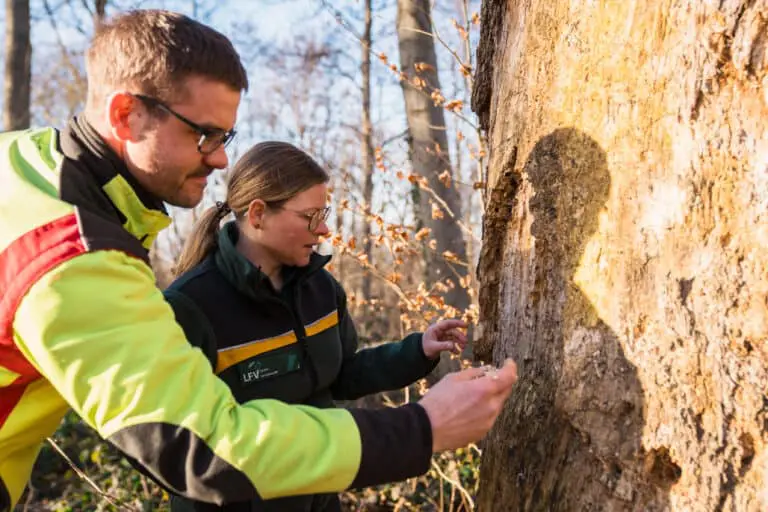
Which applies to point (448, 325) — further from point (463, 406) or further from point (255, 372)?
point (463, 406)

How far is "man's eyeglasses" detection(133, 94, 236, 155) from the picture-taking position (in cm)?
139

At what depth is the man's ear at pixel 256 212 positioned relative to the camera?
2354mm

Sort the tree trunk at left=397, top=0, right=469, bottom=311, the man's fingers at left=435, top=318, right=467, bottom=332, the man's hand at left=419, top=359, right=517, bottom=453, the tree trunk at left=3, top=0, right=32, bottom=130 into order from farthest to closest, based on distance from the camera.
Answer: the tree trunk at left=3, top=0, right=32, bottom=130, the tree trunk at left=397, top=0, right=469, bottom=311, the man's fingers at left=435, top=318, right=467, bottom=332, the man's hand at left=419, top=359, right=517, bottom=453

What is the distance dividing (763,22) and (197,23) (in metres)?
1.23

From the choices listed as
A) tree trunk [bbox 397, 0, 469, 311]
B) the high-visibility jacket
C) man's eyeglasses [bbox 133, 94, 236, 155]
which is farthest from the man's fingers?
tree trunk [bbox 397, 0, 469, 311]

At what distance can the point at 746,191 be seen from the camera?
1396mm

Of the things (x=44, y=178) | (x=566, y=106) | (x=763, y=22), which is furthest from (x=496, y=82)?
(x=44, y=178)

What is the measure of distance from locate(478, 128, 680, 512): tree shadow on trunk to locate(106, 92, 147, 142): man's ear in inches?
40.6

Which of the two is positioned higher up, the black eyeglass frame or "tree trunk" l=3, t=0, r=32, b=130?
"tree trunk" l=3, t=0, r=32, b=130

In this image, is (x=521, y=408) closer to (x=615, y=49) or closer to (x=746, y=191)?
(x=746, y=191)

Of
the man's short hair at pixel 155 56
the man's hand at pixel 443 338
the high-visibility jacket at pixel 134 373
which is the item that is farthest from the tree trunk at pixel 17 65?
the high-visibility jacket at pixel 134 373

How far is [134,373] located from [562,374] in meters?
1.03

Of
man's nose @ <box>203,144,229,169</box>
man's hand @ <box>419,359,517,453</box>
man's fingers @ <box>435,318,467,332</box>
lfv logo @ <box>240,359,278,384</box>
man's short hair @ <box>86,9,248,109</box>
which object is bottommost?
lfv logo @ <box>240,359,278,384</box>

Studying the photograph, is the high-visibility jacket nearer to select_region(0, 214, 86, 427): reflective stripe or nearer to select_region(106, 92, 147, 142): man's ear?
select_region(0, 214, 86, 427): reflective stripe
